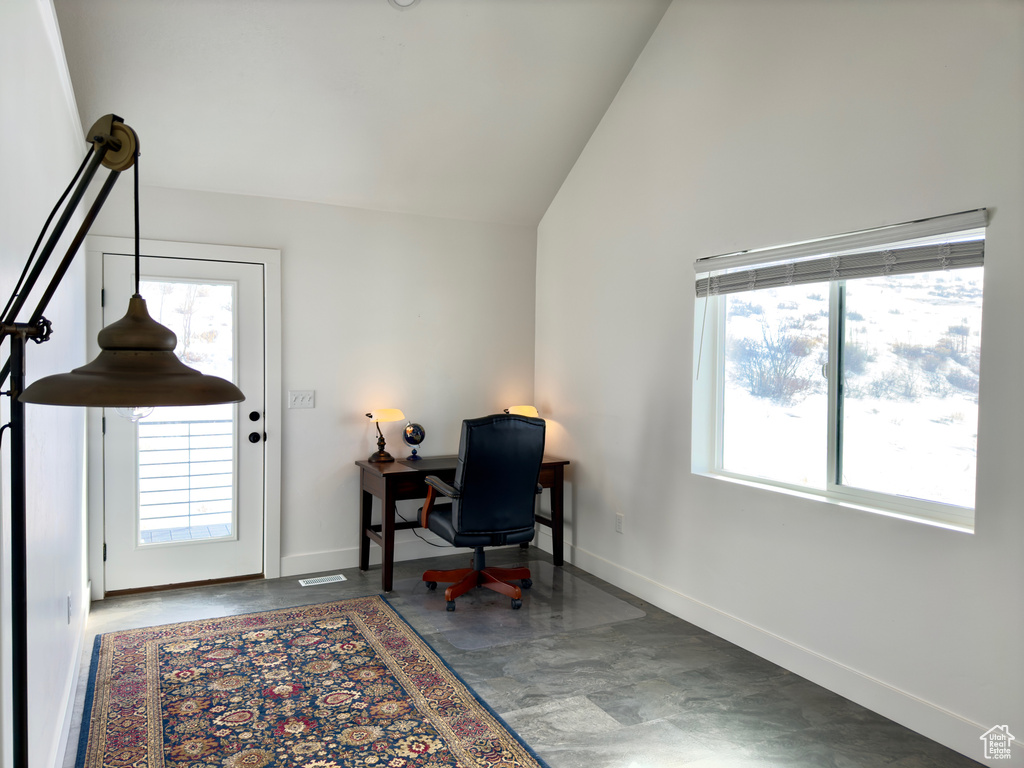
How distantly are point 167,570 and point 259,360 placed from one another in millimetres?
1351

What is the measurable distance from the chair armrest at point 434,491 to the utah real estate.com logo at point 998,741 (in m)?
2.45

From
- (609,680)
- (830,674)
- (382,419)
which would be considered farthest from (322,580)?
(830,674)

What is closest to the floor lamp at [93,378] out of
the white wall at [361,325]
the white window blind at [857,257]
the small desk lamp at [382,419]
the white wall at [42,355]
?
the white wall at [42,355]

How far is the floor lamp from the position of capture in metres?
1.10

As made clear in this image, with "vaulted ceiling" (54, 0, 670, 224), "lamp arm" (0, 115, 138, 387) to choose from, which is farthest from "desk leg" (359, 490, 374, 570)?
"lamp arm" (0, 115, 138, 387)

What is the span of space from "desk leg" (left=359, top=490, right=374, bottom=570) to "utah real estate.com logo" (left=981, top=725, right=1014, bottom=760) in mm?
3320

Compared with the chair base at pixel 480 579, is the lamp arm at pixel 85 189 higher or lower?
higher

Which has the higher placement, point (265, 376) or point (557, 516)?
point (265, 376)

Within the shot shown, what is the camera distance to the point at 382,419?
4516 mm

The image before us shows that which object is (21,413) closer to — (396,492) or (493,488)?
(493,488)

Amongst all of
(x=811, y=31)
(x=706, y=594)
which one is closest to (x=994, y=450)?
(x=706, y=594)

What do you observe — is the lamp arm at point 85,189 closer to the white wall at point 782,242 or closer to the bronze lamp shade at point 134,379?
the bronze lamp shade at point 134,379

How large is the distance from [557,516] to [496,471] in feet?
3.40

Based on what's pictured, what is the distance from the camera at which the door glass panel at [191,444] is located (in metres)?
4.06
